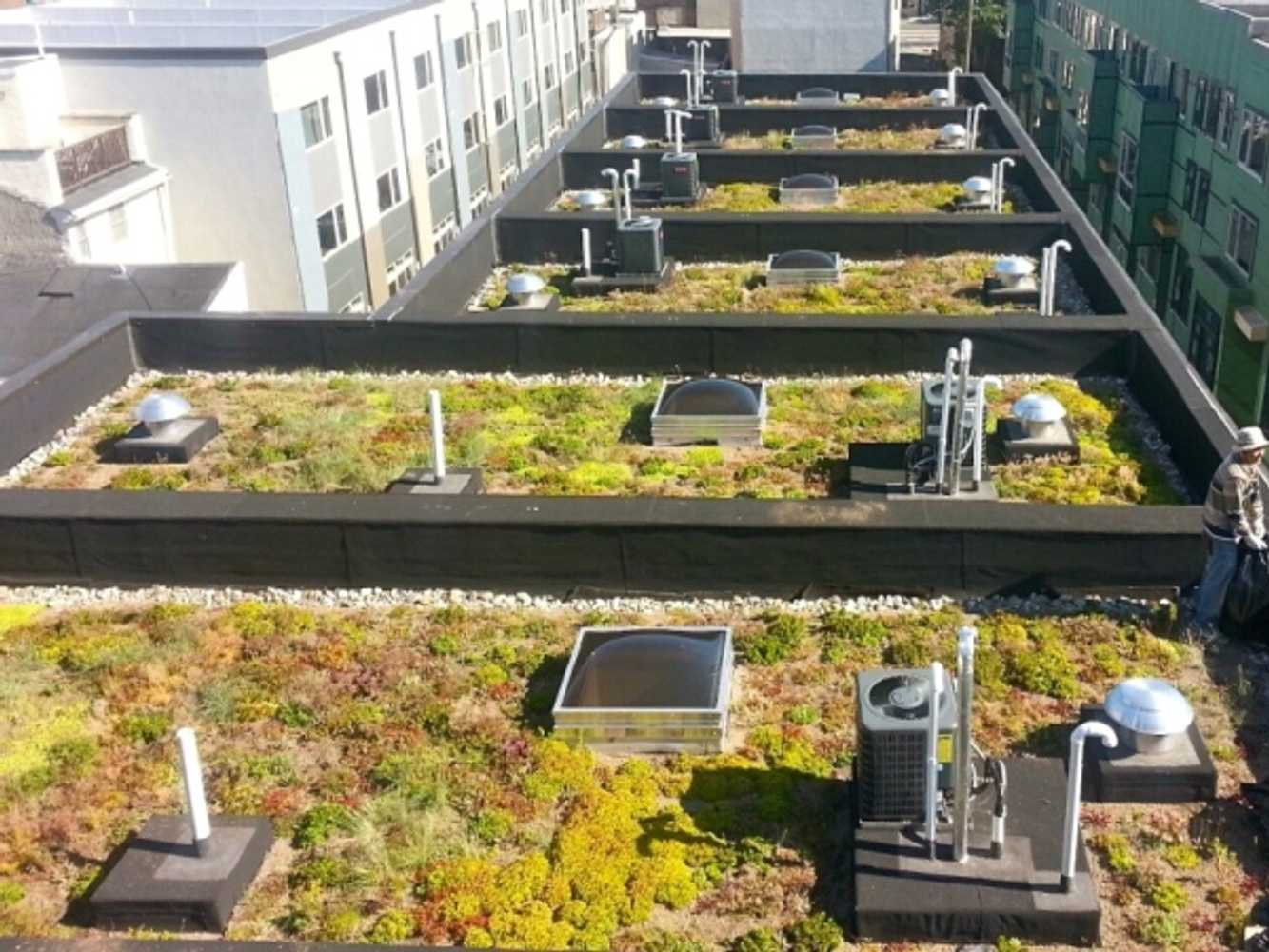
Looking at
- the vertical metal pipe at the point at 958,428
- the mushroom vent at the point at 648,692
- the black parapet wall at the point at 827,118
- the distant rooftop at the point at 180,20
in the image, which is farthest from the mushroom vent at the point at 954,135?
the mushroom vent at the point at 648,692

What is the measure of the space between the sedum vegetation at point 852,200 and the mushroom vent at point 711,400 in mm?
11864

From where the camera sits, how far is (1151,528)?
49.1ft

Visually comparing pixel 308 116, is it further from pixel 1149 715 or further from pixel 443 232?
pixel 1149 715

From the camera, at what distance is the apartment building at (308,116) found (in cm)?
3700

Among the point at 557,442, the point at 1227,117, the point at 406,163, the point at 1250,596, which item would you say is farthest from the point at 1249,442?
the point at 406,163

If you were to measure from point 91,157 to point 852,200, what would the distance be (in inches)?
794

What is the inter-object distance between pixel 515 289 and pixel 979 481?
1056cm

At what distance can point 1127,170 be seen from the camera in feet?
151

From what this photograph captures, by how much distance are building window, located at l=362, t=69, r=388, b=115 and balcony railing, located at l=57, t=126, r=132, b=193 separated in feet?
31.4

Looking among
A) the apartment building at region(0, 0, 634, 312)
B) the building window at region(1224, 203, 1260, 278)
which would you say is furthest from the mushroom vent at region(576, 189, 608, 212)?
the building window at region(1224, 203, 1260, 278)

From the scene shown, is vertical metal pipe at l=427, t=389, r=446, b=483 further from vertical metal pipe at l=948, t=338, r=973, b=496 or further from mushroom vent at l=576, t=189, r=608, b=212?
mushroom vent at l=576, t=189, r=608, b=212

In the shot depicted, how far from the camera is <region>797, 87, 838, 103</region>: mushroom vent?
4500 centimetres

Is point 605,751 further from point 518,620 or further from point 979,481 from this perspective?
point 979,481

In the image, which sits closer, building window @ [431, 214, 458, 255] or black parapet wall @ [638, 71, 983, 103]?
black parapet wall @ [638, 71, 983, 103]
